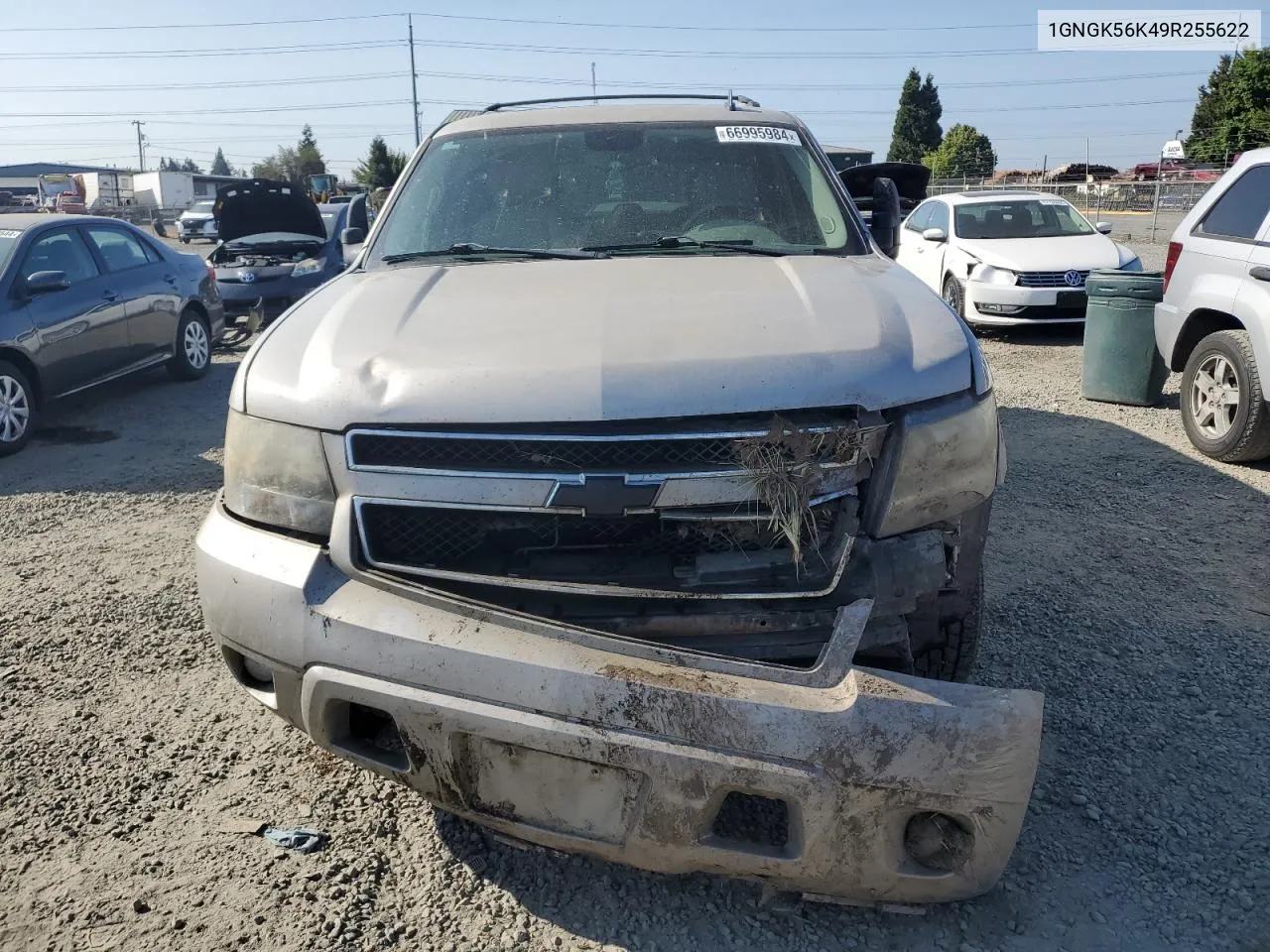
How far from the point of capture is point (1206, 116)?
53.0 meters

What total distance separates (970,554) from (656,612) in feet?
2.84

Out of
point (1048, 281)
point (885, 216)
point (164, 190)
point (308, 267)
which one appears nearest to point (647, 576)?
point (885, 216)

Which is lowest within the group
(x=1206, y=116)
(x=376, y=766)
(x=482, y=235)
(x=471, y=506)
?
(x=376, y=766)

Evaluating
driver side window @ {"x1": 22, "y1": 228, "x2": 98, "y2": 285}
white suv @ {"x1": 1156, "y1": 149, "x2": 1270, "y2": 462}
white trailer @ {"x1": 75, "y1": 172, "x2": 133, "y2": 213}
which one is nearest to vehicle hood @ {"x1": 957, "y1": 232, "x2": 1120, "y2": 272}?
white suv @ {"x1": 1156, "y1": 149, "x2": 1270, "y2": 462}

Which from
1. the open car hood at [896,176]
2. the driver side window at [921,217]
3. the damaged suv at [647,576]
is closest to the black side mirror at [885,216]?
the open car hood at [896,176]

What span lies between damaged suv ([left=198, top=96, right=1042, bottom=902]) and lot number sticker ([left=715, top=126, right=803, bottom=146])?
5.05ft

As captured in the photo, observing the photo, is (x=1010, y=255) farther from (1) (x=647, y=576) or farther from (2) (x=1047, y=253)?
(1) (x=647, y=576)

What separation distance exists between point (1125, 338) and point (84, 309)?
26.1ft

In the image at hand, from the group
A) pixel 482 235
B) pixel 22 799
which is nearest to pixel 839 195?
pixel 482 235

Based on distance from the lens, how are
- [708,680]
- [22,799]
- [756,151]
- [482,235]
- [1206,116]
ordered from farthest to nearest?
[1206,116] < [756,151] < [482,235] < [22,799] < [708,680]

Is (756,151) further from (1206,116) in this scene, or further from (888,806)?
(1206,116)

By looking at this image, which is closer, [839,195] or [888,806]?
[888,806]

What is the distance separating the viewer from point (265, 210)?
12148 mm

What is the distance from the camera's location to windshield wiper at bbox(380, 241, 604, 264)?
341 centimetres
